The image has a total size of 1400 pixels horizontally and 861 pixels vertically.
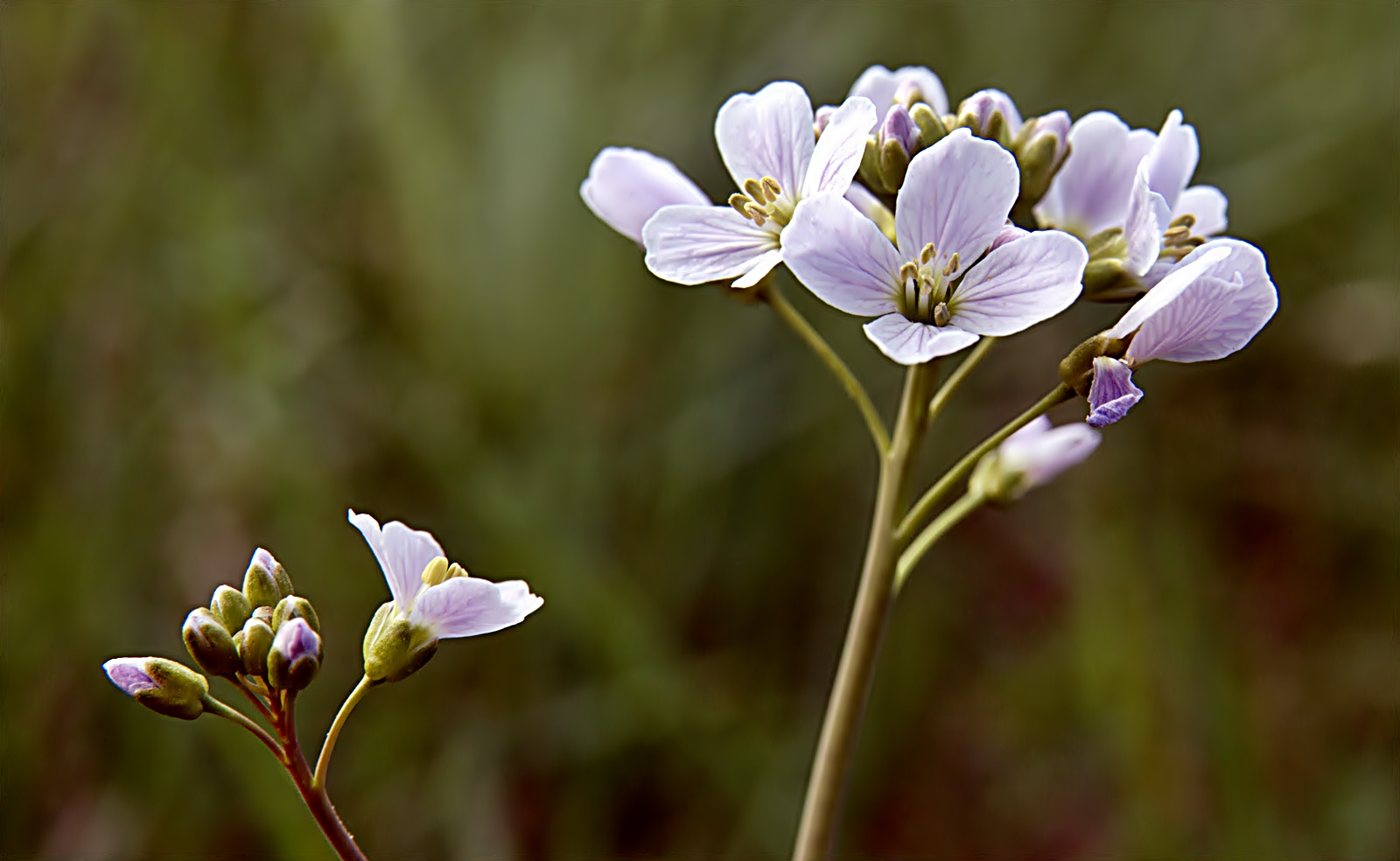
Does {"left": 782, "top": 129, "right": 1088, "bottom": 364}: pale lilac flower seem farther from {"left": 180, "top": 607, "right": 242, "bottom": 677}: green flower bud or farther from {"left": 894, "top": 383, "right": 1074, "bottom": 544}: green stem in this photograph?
{"left": 180, "top": 607, "right": 242, "bottom": 677}: green flower bud

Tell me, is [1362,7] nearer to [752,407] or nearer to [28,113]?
[752,407]

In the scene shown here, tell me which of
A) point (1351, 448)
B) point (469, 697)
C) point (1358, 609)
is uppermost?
point (469, 697)

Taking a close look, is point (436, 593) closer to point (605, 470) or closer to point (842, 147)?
point (842, 147)

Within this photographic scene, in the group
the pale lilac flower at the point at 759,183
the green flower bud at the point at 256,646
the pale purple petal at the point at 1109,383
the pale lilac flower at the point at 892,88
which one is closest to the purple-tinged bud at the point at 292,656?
the green flower bud at the point at 256,646

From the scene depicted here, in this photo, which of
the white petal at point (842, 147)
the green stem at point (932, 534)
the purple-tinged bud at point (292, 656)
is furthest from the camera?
the green stem at point (932, 534)

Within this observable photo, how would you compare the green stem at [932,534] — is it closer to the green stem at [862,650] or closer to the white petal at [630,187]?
the green stem at [862,650]

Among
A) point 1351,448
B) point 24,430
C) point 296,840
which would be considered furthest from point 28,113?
point 1351,448
